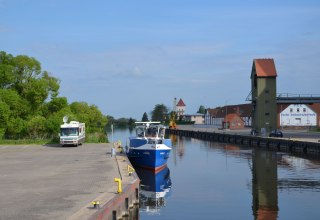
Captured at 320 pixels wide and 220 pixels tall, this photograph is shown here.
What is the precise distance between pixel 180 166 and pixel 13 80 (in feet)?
94.0

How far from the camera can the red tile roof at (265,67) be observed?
8812 centimetres

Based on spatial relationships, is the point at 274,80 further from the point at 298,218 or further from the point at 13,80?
the point at 298,218

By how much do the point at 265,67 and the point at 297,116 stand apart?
1139 inches

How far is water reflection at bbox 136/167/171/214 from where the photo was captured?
23981mm

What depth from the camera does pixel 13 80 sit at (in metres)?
62.6

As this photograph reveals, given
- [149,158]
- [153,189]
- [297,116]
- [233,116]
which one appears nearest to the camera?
[153,189]

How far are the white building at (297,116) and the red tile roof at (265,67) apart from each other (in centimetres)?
2568

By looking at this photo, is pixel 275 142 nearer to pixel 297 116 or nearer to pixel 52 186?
pixel 297 116

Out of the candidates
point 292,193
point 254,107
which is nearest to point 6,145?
point 292,193

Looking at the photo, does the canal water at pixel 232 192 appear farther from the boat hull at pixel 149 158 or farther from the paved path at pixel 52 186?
the paved path at pixel 52 186

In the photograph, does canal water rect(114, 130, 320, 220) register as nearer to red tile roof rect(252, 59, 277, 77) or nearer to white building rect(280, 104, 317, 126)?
red tile roof rect(252, 59, 277, 77)

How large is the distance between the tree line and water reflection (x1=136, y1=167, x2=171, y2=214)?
77.2 ft

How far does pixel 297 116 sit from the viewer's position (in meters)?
114

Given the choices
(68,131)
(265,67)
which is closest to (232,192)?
(68,131)
